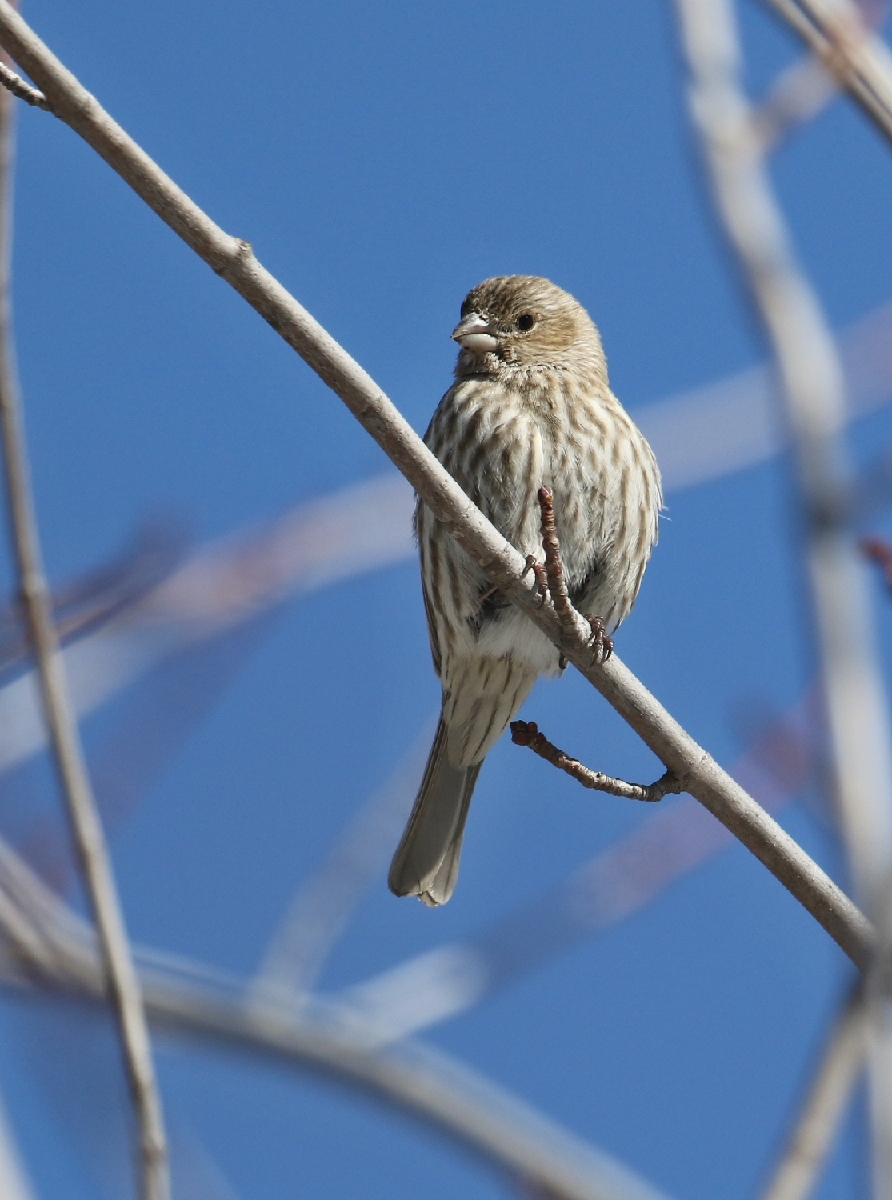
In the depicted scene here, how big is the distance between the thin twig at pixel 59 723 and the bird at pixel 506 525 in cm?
191

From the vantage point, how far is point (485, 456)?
512cm

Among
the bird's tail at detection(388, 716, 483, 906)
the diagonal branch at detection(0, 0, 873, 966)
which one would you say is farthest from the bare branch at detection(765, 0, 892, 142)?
the bird's tail at detection(388, 716, 483, 906)

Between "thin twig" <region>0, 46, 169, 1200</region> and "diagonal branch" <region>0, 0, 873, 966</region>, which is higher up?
"diagonal branch" <region>0, 0, 873, 966</region>

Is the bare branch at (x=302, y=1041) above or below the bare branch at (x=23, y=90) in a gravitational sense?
below

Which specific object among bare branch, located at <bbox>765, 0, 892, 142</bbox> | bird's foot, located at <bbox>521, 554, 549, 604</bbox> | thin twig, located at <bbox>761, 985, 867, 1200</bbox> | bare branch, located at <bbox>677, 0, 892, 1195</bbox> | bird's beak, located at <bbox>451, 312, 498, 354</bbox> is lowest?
thin twig, located at <bbox>761, 985, 867, 1200</bbox>

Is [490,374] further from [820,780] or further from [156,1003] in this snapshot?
[820,780]

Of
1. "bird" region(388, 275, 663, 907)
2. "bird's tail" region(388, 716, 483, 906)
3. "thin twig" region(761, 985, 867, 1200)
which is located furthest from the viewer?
"bird's tail" region(388, 716, 483, 906)

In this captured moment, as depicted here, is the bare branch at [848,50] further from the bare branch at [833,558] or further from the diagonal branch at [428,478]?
the diagonal branch at [428,478]

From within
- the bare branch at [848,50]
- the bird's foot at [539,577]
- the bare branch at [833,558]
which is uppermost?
the bare branch at [848,50]

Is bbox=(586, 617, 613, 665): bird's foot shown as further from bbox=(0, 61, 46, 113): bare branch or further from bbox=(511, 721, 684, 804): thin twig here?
bbox=(0, 61, 46, 113): bare branch

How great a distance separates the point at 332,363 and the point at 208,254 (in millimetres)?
365

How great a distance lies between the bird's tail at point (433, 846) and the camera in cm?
546

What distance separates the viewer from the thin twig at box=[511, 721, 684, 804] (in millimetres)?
3735

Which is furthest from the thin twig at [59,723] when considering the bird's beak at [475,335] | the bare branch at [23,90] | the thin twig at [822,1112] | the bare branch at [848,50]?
the bird's beak at [475,335]
